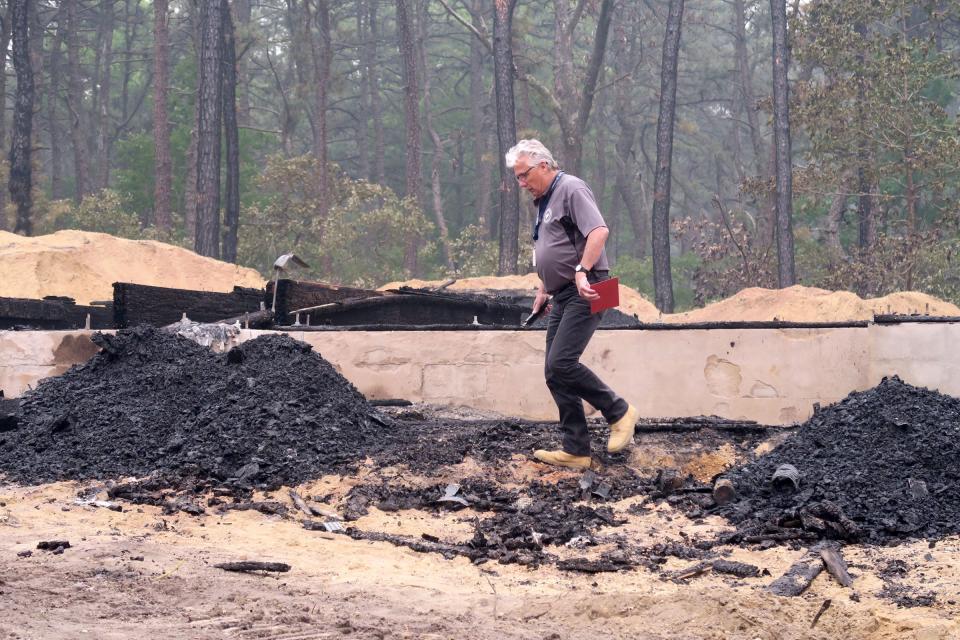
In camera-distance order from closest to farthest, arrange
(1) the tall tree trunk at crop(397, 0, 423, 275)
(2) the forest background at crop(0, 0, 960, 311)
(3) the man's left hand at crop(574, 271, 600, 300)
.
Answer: (3) the man's left hand at crop(574, 271, 600, 300)
(2) the forest background at crop(0, 0, 960, 311)
(1) the tall tree trunk at crop(397, 0, 423, 275)

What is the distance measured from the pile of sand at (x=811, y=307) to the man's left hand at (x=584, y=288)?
40.6ft

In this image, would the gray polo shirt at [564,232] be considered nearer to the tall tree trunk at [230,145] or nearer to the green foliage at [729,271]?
the green foliage at [729,271]

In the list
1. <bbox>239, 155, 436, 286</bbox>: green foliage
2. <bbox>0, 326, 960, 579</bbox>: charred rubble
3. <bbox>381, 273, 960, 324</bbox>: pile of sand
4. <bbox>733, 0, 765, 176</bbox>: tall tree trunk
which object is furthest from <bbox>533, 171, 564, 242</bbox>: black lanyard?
<bbox>733, 0, 765, 176</bbox>: tall tree trunk

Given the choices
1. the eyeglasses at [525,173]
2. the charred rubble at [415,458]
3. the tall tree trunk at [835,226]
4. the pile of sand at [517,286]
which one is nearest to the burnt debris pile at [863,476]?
the charred rubble at [415,458]

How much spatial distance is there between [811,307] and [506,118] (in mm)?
9446

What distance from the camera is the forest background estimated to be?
25.0 metres

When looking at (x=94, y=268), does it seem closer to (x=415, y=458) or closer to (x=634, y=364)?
(x=634, y=364)

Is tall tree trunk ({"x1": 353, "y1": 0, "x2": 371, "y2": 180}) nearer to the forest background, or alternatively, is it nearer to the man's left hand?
the forest background

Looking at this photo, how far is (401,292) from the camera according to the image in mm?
12805

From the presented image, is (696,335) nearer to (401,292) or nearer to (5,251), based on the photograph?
(401,292)

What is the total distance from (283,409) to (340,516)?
1.58 meters

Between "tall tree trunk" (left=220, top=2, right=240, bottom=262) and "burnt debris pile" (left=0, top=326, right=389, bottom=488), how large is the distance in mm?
20931

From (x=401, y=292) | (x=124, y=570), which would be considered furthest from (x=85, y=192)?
(x=124, y=570)

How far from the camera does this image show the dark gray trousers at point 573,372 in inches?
256
